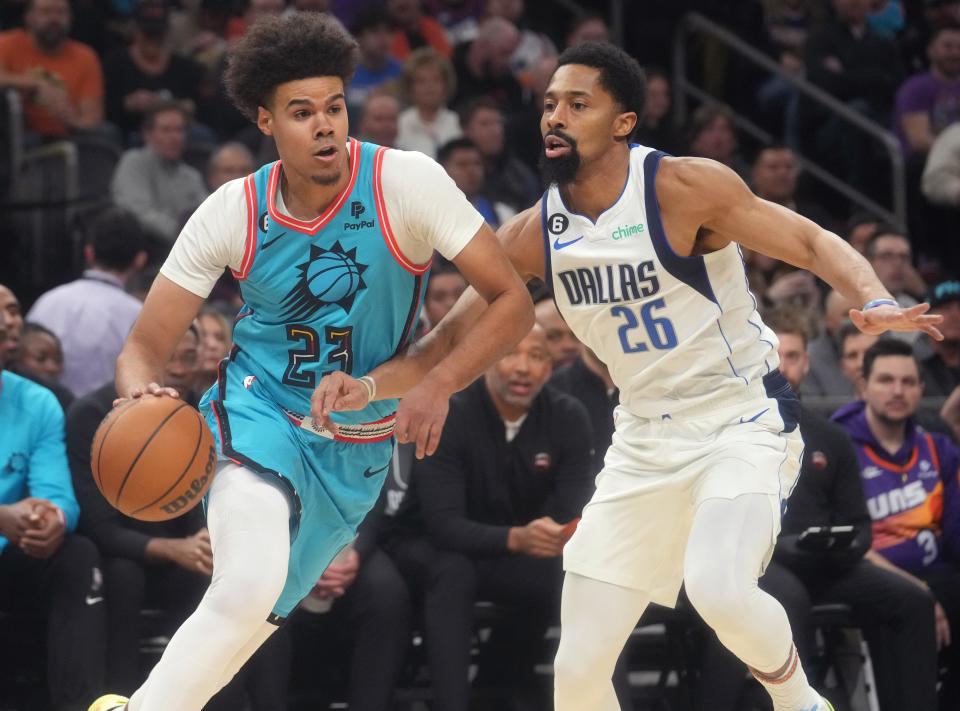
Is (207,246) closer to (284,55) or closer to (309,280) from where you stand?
(309,280)

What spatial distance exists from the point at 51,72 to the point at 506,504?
16.2ft

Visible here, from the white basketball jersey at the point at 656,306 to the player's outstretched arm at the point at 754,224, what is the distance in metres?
0.09

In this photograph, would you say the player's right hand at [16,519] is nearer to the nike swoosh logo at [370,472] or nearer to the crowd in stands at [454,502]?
the crowd in stands at [454,502]

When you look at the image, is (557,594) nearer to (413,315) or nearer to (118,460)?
(413,315)

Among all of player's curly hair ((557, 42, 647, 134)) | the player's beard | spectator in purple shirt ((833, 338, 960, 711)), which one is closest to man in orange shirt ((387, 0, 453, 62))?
spectator in purple shirt ((833, 338, 960, 711))

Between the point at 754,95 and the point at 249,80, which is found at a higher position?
the point at 754,95

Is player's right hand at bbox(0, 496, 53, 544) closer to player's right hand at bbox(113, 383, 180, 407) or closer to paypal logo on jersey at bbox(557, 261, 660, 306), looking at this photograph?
player's right hand at bbox(113, 383, 180, 407)

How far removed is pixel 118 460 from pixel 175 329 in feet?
1.72

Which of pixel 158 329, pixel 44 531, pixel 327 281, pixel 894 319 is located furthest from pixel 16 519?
pixel 894 319

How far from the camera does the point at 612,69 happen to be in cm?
499

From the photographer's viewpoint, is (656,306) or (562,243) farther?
(562,243)

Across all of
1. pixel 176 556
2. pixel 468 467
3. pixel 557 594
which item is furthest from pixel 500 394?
pixel 176 556

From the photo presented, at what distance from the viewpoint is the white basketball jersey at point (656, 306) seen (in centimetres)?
478

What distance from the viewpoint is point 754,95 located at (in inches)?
504
